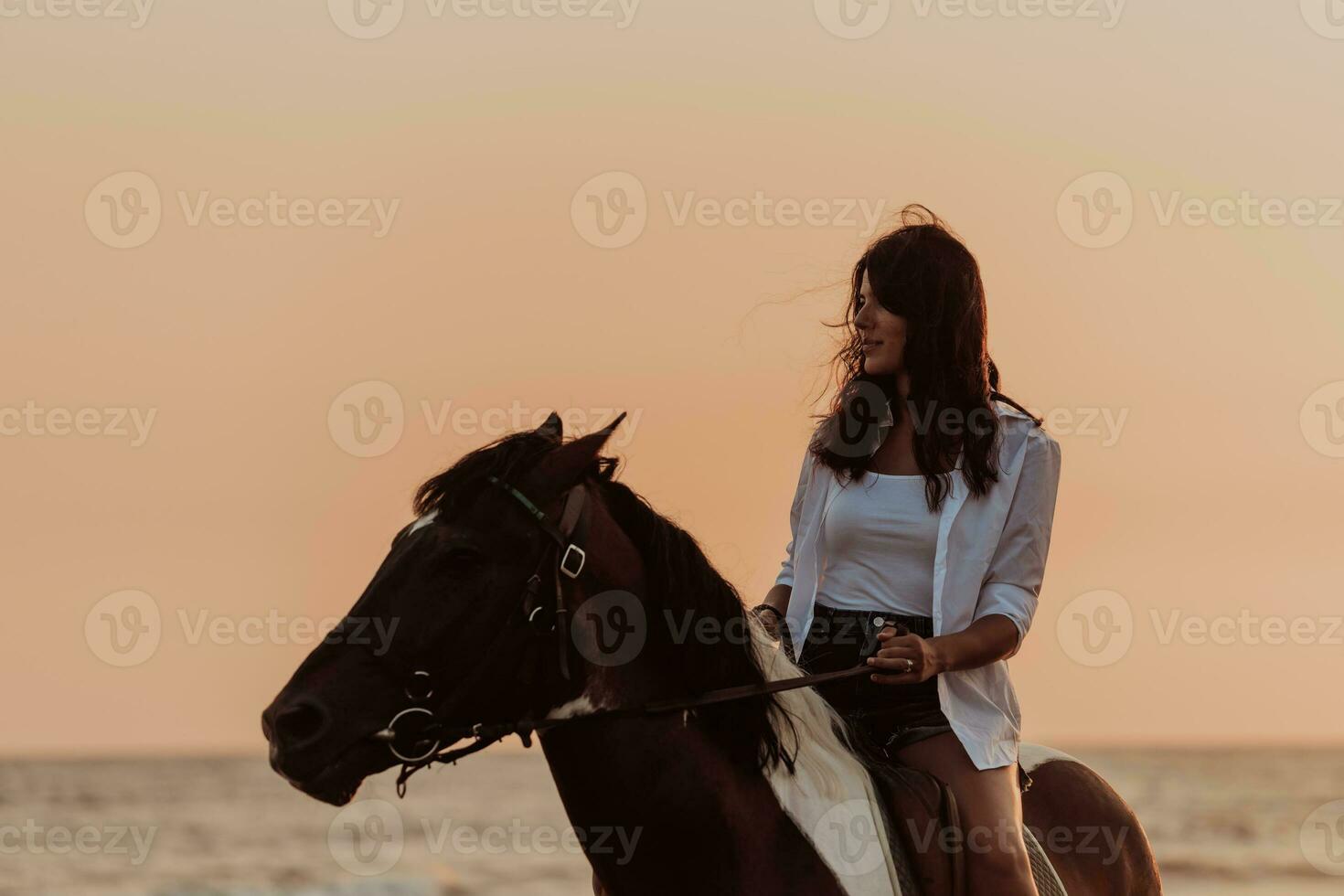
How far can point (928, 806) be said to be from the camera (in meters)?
4.24

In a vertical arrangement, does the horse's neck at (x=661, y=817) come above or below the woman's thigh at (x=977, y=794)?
below

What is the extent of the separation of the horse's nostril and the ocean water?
9589 millimetres

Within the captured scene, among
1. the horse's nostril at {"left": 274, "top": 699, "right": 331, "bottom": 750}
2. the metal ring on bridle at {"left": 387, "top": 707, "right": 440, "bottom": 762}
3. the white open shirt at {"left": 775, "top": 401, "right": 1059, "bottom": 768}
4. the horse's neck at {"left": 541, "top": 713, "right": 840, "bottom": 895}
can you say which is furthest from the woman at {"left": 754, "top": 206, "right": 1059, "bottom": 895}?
the horse's nostril at {"left": 274, "top": 699, "right": 331, "bottom": 750}

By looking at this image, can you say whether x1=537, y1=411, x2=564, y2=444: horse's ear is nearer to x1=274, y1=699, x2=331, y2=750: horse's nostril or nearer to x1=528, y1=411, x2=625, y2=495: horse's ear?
x1=528, y1=411, x2=625, y2=495: horse's ear

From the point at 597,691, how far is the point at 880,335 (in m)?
1.42

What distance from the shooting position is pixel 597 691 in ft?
13.0

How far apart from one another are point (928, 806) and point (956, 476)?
924mm

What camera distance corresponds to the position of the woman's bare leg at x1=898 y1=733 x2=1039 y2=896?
4215 mm

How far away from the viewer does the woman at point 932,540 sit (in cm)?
432

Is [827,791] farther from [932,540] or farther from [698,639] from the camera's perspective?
[932,540]

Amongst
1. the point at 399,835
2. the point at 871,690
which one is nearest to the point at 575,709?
the point at 871,690

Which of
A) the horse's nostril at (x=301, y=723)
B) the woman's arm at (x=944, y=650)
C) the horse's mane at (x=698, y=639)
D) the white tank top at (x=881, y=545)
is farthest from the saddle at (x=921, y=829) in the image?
the horse's nostril at (x=301, y=723)

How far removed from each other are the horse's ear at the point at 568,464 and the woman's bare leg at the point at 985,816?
1287mm

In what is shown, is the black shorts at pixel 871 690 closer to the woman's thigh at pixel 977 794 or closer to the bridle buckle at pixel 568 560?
the woman's thigh at pixel 977 794
